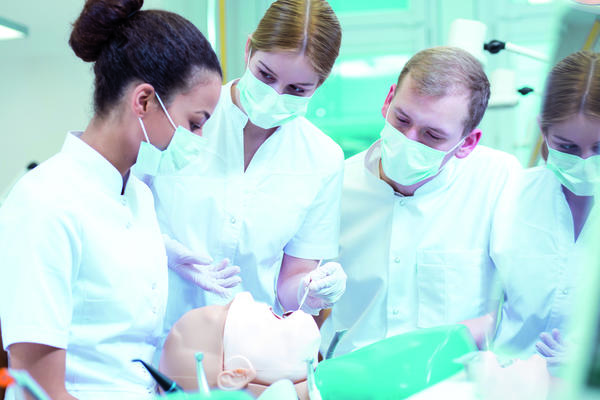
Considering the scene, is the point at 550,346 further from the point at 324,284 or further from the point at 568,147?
the point at 324,284

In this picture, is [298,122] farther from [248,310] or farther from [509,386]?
[509,386]

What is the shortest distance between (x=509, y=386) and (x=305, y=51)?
108 centimetres

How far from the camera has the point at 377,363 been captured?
1188mm

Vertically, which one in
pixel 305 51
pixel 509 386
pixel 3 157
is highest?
pixel 305 51

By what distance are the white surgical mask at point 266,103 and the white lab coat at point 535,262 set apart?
724 millimetres

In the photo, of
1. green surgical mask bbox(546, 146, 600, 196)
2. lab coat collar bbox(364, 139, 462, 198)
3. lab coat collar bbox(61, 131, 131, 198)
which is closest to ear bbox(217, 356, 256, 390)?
lab coat collar bbox(61, 131, 131, 198)

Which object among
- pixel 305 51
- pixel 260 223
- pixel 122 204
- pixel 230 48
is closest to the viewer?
pixel 122 204

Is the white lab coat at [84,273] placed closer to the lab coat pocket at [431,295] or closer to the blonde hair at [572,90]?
the lab coat pocket at [431,295]

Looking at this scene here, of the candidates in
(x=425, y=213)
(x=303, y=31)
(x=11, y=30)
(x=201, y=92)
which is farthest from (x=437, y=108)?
(x=11, y=30)

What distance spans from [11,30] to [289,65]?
2.01 metres

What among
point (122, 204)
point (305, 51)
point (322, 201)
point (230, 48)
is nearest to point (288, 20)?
point (305, 51)

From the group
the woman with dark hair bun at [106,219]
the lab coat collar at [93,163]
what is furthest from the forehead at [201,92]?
the lab coat collar at [93,163]

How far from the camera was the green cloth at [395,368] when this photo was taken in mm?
1148

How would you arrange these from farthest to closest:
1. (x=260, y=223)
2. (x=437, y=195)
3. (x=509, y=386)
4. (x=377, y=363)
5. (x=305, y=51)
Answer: (x=437, y=195) → (x=260, y=223) → (x=305, y=51) → (x=377, y=363) → (x=509, y=386)
